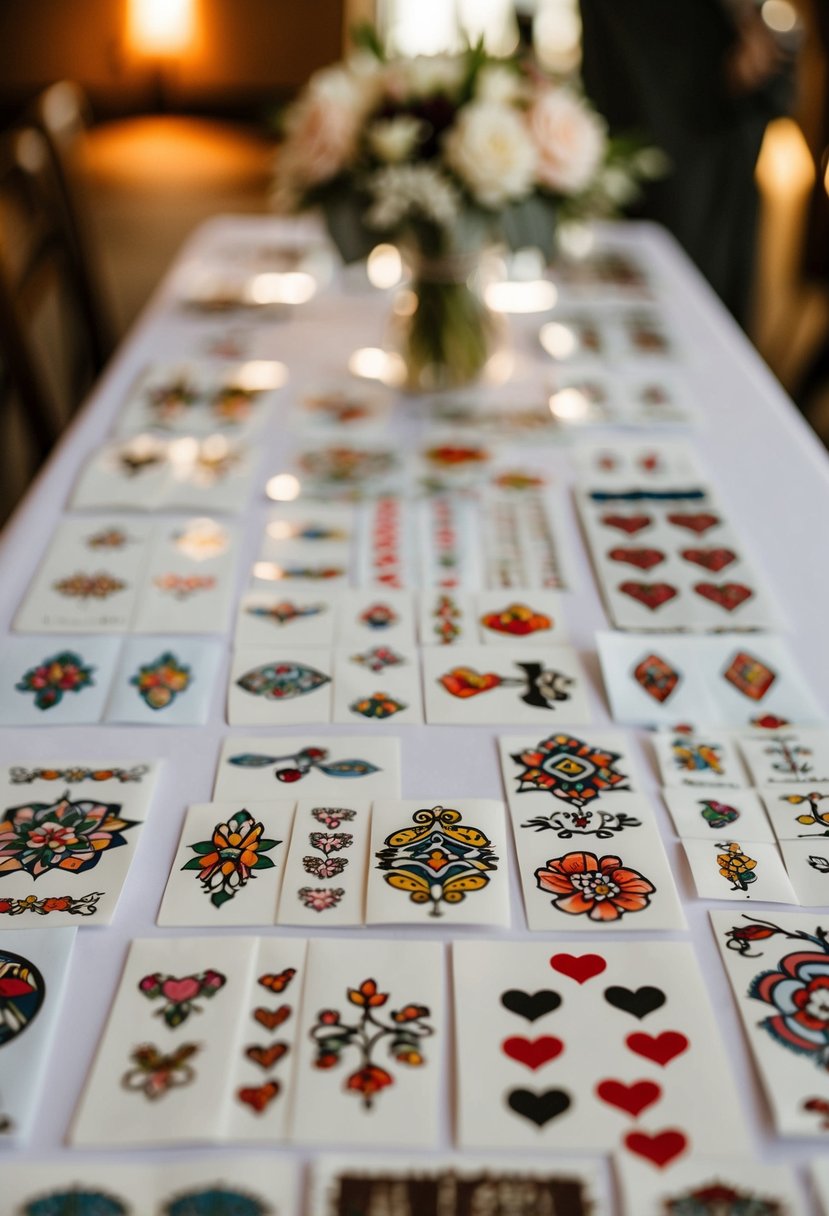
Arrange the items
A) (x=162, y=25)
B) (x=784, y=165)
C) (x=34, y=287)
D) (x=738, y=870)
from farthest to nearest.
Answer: (x=162, y=25) → (x=784, y=165) → (x=34, y=287) → (x=738, y=870)

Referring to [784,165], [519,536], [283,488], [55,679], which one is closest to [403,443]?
[283,488]

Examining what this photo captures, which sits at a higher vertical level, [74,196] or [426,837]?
[74,196]

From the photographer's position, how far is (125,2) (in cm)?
684

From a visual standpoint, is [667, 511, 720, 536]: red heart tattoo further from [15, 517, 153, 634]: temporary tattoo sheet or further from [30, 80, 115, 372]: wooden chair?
[30, 80, 115, 372]: wooden chair

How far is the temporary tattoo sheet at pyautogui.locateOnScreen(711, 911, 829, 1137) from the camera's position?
30.6 inches

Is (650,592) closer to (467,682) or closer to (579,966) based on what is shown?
(467,682)

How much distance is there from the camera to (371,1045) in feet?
2.69

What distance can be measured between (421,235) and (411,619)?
69 cm

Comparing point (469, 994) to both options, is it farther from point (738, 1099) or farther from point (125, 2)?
point (125, 2)

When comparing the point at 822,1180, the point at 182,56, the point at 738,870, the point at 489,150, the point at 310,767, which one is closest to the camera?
the point at 822,1180

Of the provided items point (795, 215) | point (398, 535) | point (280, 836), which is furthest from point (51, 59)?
point (280, 836)

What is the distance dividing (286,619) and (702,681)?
47cm

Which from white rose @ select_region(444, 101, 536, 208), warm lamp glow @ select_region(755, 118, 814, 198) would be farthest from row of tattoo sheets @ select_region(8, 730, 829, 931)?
warm lamp glow @ select_region(755, 118, 814, 198)

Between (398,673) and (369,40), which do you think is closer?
(398,673)
